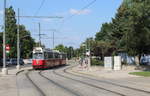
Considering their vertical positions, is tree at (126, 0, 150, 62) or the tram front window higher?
tree at (126, 0, 150, 62)

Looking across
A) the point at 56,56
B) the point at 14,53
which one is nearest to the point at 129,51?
the point at 56,56

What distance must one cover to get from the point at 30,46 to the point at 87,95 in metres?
124

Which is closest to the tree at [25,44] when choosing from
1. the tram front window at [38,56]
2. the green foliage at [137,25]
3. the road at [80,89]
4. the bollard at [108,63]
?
the tram front window at [38,56]

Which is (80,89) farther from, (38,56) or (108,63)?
(38,56)

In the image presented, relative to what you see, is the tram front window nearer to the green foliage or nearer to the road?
the green foliage

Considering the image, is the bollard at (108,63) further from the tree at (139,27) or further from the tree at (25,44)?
the tree at (25,44)

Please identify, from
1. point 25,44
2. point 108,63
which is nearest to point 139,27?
point 108,63

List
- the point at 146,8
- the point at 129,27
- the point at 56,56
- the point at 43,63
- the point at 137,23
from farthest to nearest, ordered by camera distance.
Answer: the point at 56,56 → the point at 43,63 → the point at 129,27 → the point at 137,23 → the point at 146,8

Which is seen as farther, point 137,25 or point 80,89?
point 137,25

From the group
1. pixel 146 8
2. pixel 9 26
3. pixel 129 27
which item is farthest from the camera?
pixel 9 26

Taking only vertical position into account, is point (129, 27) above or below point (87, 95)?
above

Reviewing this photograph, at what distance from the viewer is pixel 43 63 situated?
180 ft

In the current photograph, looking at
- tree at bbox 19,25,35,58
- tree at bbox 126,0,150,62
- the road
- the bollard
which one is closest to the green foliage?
tree at bbox 126,0,150,62

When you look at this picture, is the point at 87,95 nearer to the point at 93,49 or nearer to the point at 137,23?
the point at 137,23
